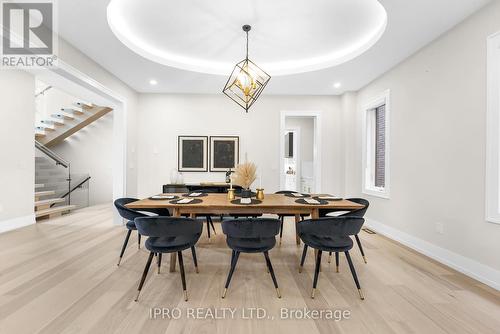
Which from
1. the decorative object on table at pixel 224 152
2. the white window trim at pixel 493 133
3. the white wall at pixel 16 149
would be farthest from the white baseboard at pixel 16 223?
the white window trim at pixel 493 133

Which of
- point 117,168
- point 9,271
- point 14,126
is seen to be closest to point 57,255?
point 9,271

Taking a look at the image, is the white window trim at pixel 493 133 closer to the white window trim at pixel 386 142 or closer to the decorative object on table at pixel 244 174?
the white window trim at pixel 386 142

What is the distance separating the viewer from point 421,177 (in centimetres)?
316

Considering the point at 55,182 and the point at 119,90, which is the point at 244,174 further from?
the point at 55,182

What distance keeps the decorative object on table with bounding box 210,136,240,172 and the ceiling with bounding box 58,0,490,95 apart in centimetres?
123

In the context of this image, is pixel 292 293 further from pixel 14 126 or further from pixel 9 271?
pixel 14 126

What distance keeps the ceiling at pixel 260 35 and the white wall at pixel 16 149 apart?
1887mm

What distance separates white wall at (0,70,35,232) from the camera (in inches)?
155

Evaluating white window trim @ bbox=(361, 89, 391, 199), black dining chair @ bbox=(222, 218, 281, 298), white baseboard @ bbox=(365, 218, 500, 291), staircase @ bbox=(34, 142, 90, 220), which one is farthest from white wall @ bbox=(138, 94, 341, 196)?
black dining chair @ bbox=(222, 218, 281, 298)

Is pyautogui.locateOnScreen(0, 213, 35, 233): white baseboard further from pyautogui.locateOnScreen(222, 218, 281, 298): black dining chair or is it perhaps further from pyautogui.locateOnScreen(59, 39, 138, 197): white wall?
pyautogui.locateOnScreen(222, 218, 281, 298): black dining chair

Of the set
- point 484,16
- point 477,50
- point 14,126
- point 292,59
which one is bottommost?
point 14,126

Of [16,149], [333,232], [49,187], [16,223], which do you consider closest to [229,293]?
[333,232]

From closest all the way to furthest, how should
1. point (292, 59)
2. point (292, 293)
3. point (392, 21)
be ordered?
point (292, 293)
point (392, 21)
point (292, 59)

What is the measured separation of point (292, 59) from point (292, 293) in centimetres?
359
